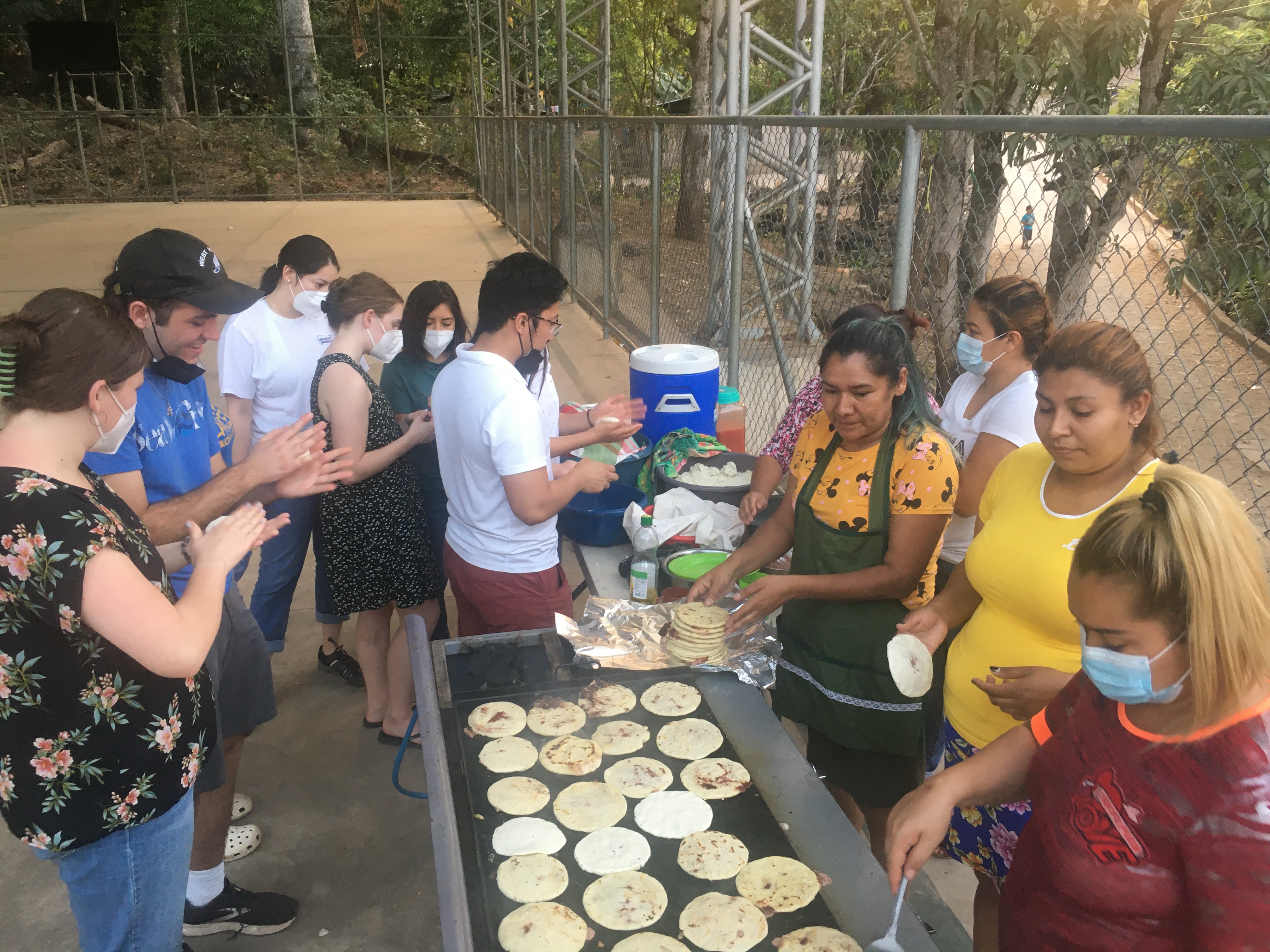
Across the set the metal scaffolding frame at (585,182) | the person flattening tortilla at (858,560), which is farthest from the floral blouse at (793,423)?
the metal scaffolding frame at (585,182)

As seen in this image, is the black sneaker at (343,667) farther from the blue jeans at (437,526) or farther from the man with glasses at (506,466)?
the man with glasses at (506,466)

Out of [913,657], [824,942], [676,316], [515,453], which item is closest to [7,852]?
[515,453]

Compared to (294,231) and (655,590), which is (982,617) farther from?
(294,231)

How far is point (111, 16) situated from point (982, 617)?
34.2m

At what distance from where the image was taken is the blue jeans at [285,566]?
394cm

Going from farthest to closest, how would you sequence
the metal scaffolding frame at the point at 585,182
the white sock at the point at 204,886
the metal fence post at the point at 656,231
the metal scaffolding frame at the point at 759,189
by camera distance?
the metal scaffolding frame at the point at 585,182, the metal fence post at the point at 656,231, the metal scaffolding frame at the point at 759,189, the white sock at the point at 204,886

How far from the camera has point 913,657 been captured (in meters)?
2.21

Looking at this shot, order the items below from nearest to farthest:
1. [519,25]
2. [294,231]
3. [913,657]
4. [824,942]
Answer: [824,942], [913,657], [294,231], [519,25]

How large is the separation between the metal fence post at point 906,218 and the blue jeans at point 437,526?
2.05 meters

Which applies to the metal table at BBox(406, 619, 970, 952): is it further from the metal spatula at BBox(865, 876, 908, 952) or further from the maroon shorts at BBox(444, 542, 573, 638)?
the maroon shorts at BBox(444, 542, 573, 638)

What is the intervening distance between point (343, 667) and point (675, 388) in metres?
2.11

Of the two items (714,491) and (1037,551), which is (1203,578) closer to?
(1037,551)

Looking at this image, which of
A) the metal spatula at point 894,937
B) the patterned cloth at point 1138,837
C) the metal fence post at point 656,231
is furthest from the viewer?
the metal fence post at point 656,231

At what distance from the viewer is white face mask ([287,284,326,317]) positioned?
12.9 ft
